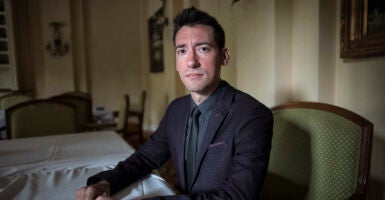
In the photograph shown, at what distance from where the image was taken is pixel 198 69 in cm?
91

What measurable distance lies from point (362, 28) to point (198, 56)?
3.11 ft

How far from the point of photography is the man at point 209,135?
2.64 feet

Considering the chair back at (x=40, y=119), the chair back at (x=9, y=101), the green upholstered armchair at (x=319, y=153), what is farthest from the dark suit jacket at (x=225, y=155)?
the chair back at (x=9, y=101)

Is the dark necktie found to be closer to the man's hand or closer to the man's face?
the man's face

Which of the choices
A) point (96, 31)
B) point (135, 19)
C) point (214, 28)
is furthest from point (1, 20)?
point (214, 28)

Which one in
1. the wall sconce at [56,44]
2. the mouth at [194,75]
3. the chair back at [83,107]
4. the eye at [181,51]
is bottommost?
the chair back at [83,107]

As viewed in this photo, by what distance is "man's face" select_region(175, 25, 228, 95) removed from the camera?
91cm

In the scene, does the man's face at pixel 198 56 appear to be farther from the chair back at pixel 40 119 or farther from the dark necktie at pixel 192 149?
the chair back at pixel 40 119

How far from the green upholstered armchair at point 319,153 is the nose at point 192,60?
47cm

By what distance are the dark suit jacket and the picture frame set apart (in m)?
0.76

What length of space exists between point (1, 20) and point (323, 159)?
17.8 feet

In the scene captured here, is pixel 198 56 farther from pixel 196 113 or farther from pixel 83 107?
pixel 83 107

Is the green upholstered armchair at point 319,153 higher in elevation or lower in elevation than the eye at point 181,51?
lower

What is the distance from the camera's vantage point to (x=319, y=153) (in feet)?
3.22
